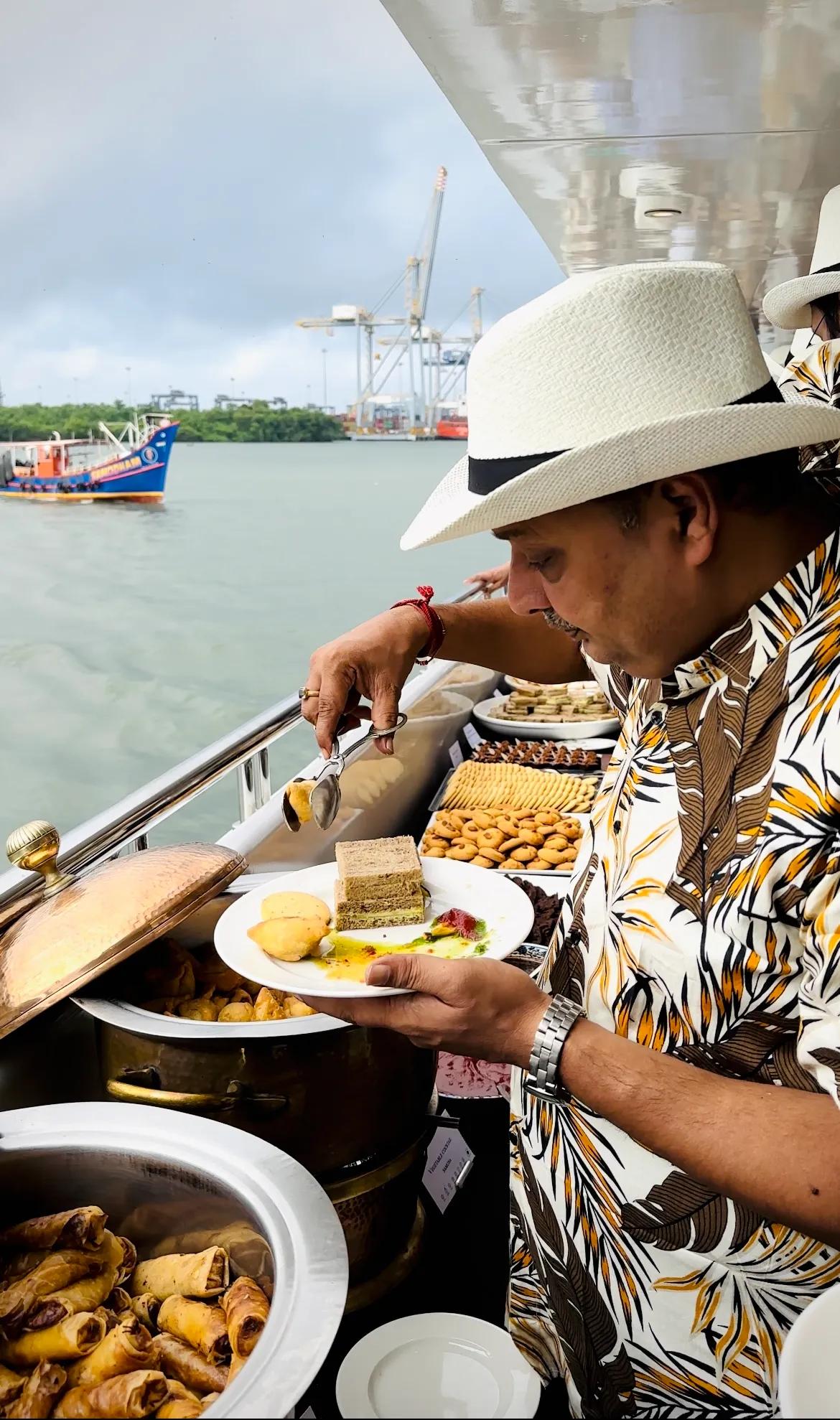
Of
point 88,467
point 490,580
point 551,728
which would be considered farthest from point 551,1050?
point 88,467

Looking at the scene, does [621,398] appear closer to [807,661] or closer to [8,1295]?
[807,661]

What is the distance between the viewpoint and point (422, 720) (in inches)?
126

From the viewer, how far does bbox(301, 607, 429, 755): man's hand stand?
1495 mm

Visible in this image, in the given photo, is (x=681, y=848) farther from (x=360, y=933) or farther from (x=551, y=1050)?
(x=360, y=933)

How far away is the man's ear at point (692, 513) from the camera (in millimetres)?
919

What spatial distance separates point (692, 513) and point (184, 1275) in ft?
2.62

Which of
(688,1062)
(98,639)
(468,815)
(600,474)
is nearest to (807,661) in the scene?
(600,474)

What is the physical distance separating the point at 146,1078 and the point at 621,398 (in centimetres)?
89

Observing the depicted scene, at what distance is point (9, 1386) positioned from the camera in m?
0.79

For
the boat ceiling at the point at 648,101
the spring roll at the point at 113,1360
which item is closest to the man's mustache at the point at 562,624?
the spring roll at the point at 113,1360

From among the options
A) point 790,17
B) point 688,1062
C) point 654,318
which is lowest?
point 688,1062

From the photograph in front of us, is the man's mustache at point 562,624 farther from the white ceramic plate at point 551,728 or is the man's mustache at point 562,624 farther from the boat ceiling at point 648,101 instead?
the white ceramic plate at point 551,728

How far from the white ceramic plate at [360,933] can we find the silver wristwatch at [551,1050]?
0.15 m

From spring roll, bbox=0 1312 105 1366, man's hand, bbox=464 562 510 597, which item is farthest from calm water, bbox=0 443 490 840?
spring roll, bbox=0 1312 105 1366
